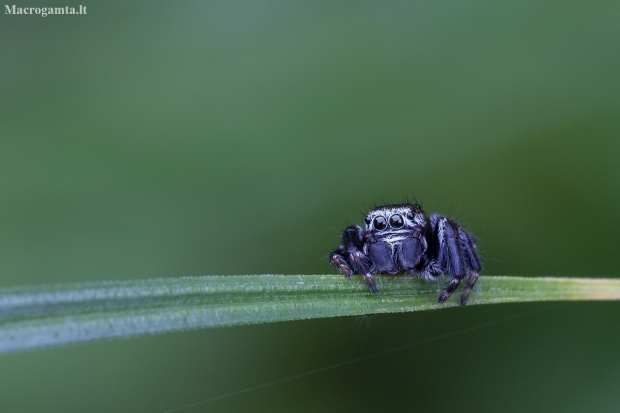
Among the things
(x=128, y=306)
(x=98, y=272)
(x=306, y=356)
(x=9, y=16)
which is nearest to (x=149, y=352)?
(x=98, y=272)

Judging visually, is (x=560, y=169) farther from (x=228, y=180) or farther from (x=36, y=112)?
(x=36, y=112)

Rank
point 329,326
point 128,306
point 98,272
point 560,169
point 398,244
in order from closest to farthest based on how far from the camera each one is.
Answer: point 128,306
point 398,244
point 98,272
point 329,326
point 560,169

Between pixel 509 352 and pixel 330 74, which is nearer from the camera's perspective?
pixel 509 352

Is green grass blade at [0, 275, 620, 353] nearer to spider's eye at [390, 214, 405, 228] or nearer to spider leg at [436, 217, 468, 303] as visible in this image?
spider leg at [436, 217, 468, 303]

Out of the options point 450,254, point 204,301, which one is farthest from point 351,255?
point 204,301

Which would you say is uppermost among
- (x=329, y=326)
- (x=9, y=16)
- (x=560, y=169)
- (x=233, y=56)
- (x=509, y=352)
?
(x=9, y=16)

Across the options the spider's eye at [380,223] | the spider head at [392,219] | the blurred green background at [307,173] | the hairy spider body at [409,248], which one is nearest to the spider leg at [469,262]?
the hairy spider body at [409,248]
